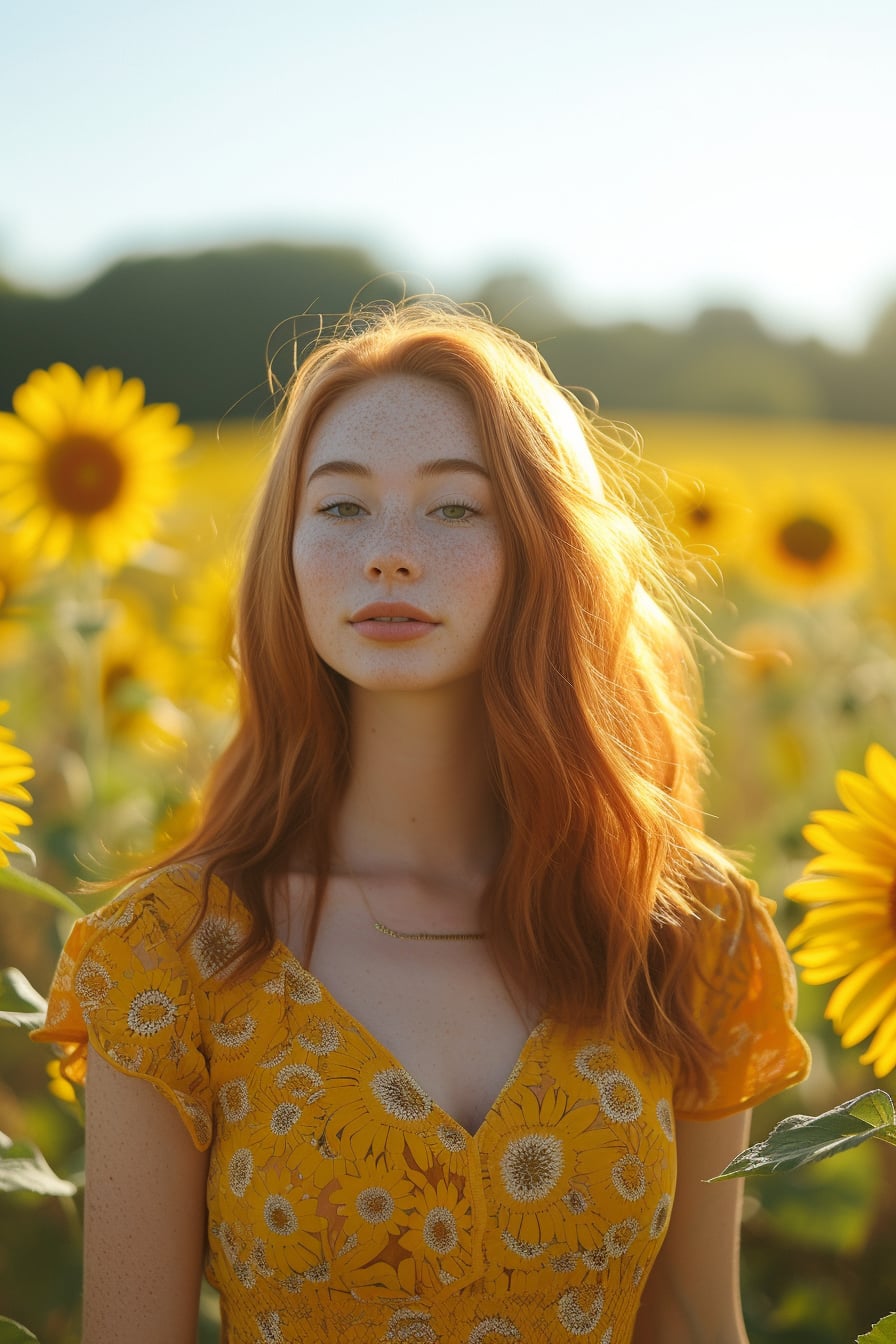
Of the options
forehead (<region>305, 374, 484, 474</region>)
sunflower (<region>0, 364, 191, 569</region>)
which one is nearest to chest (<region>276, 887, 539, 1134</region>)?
forehead (<region>305, 374, 484, 474</region>)

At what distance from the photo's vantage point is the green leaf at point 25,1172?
62.1 inches

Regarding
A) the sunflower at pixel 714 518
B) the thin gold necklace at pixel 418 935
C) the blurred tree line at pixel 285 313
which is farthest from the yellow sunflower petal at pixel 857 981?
the blurred tree line at pixel 285 313

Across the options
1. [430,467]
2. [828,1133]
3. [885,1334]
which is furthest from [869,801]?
[430,467]

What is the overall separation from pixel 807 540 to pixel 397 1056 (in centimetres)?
367

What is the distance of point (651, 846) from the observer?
1.88 metres

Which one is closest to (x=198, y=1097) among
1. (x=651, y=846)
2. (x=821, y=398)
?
(x=651, y=846)

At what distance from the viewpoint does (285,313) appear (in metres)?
17.9

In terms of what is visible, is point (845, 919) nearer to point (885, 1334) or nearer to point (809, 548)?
point (885, 1334)

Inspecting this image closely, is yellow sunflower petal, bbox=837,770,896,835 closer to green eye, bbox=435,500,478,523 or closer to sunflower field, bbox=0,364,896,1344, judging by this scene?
sunflower field, bbox=0,364,896,1344

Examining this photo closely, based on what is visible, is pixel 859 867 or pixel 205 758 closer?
pixel 859 867

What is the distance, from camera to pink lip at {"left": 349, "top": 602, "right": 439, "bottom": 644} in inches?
67.0

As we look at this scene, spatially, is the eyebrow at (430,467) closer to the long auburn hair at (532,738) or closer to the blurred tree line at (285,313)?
the long auburn hair at (532,738)

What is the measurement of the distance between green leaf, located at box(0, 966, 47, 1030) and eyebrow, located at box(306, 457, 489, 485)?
2.43 ft

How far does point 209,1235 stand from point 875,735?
7.94ft
